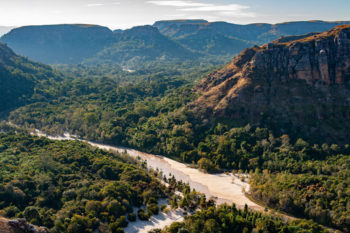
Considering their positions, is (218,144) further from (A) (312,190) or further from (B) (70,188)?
(B) (70,188)

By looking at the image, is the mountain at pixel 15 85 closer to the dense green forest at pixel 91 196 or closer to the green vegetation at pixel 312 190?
the dense green forest at pixel 91 196

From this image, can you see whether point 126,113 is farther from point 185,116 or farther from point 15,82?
point 15,82

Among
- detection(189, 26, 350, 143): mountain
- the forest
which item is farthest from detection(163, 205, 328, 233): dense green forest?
detection(189, 26, 350, 143): mountain

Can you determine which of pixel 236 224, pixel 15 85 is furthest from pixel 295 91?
pixel 15 85

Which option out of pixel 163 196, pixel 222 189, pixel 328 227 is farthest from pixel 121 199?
pixel 328 227

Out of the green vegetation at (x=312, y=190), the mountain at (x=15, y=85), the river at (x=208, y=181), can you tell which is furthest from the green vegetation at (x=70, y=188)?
the mountain at (x=15, y=85)
